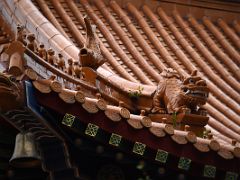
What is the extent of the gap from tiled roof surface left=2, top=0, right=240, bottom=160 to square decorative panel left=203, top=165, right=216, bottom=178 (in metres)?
2.53

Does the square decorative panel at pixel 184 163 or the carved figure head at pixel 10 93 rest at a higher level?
the square decorative panel at pixel 184 163

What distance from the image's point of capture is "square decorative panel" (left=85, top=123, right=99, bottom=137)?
9641mm

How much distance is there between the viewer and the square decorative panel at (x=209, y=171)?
10234 millimetres

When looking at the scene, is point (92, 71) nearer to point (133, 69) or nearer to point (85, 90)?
point (85, 90)

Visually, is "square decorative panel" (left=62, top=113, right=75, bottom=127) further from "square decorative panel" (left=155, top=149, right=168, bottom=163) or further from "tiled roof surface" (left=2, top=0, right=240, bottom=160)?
"tiled roof surface" (left=2, top=0, right=240, bottom=160)

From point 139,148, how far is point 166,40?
19.8 feet

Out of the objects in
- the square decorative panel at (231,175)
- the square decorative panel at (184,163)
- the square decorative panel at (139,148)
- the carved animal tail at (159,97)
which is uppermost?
the carved animal tail at (159,97)

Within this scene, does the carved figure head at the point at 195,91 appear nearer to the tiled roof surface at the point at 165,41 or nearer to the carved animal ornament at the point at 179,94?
the carved animal ornament at the point at 179,94

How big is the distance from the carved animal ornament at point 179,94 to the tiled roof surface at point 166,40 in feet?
5.48

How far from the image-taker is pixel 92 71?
36.1 feet

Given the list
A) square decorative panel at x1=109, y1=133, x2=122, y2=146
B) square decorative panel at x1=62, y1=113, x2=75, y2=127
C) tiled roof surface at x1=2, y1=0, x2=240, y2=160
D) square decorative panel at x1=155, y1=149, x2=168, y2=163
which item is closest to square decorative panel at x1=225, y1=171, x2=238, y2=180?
square decorative panel at x1=155, y1=149, x2=168, y2=163

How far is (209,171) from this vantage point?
33.7ft

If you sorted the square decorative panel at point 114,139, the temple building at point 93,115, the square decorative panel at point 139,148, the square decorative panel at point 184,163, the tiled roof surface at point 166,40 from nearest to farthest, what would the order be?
the temple building at point 93,115, the square decorative panel at point 114,139, the square decorative panel at point 139,148, the square decorative panel at point 184,163, the tiled roof surface at point 166,40

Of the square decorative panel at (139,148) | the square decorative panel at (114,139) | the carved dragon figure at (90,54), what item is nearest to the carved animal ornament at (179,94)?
the carved dragon figure at (90,54)
